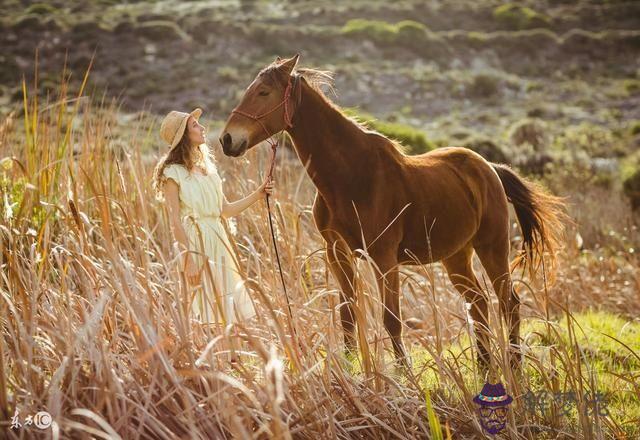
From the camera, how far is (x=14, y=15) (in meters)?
30.5

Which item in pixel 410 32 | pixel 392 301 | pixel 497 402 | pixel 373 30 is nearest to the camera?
pixel 497 402

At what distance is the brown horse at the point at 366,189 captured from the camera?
3.06m

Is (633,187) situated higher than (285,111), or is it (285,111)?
(285,111)

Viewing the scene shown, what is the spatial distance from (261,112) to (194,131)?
736 millimetres

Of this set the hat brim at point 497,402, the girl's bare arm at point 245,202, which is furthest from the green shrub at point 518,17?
the hat brim at point 497,402

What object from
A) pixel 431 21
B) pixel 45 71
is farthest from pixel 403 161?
pixel 431 21

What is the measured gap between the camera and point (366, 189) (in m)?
3.24

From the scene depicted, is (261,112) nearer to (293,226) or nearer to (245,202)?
(245,202)

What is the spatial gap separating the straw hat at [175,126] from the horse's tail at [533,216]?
216cm

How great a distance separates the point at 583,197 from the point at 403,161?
7859 millimetres

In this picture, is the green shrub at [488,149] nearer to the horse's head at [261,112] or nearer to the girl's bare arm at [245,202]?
the girl's bare arm at [245,202]

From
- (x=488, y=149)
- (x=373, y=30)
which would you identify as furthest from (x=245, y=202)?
(x=373, y=30)

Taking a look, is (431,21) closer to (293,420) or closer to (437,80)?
(437,80)

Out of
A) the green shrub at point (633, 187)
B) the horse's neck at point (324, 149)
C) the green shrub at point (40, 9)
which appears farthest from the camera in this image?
the green shrub at point (40, 9)
